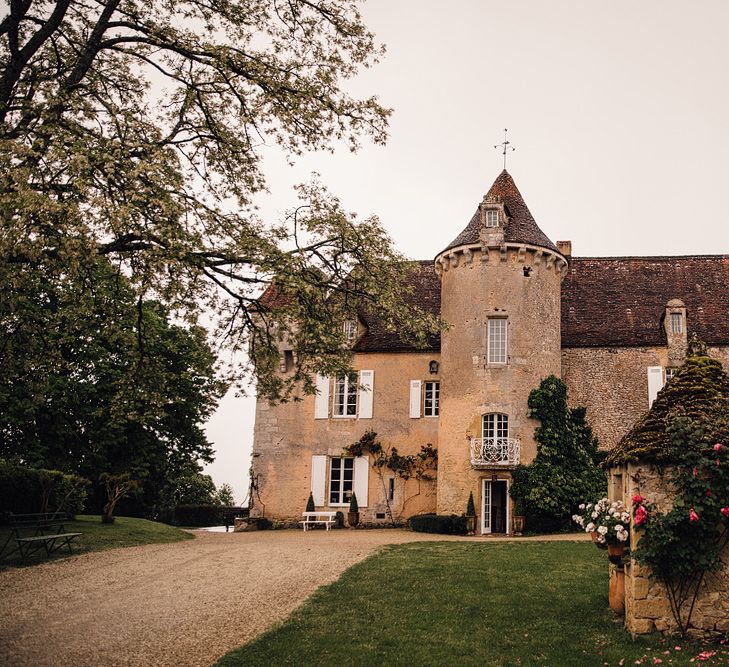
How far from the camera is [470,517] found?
70.3ft

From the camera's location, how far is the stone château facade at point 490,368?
22609 mm

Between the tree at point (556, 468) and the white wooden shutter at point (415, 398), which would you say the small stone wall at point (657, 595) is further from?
the white wooden shutter at point (415, 398)

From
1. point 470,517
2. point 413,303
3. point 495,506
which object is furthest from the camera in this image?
point 413,303

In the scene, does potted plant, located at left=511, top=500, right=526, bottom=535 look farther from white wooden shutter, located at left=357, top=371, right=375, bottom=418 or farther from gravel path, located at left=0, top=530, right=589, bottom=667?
white wooden shutter, located at left=357, top=371, right=375, bottom=418

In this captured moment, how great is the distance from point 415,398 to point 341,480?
3.59 m

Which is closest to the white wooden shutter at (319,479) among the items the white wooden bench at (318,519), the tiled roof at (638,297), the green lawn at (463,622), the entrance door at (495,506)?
the white wooden bench at (318,519)

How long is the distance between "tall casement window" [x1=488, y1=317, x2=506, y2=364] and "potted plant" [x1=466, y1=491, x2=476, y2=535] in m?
4.16

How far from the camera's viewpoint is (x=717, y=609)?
7887mm

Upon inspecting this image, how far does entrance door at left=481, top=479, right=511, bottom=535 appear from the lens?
72.4ft

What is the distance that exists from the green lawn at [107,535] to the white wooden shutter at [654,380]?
46.0 ft

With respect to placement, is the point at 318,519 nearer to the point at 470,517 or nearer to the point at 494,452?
the point at 470,517

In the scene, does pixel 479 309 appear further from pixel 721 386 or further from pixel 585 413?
pixel 721 386

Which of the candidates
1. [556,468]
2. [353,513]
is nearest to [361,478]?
[353,513]

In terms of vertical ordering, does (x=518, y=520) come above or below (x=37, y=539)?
above
